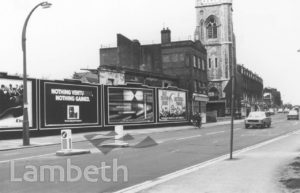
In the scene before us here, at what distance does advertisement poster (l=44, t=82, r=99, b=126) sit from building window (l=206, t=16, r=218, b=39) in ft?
151

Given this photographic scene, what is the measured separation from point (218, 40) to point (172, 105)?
33431 millimetres

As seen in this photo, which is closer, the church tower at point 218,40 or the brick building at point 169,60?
the brick building at point 169,60

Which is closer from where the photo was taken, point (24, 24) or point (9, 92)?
point (24, 24)

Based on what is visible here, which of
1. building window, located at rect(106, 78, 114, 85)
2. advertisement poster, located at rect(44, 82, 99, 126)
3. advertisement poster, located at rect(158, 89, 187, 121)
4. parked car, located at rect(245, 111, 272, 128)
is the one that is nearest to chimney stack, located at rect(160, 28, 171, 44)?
advertisement poster, located at rect(158, 89, 187, 121)

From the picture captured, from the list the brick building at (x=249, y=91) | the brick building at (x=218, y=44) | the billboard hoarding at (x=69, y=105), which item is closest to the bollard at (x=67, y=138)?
the billboard hoarding at (x=69, y=105)

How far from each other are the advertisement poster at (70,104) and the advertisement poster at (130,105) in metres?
2.14

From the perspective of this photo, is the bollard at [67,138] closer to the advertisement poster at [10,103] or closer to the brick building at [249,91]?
the advertisement poster at [10,103]

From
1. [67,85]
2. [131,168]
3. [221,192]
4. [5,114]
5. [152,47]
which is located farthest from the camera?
[152,47]

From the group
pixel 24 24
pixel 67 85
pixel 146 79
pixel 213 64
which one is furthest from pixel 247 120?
pixel 213 64

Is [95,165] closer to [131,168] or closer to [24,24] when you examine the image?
[131,168]

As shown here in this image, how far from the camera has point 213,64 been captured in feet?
267

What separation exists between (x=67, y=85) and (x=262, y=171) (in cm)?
2560

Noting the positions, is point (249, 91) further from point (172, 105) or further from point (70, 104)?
point (70, 104)

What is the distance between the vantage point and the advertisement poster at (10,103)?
30828 mm
